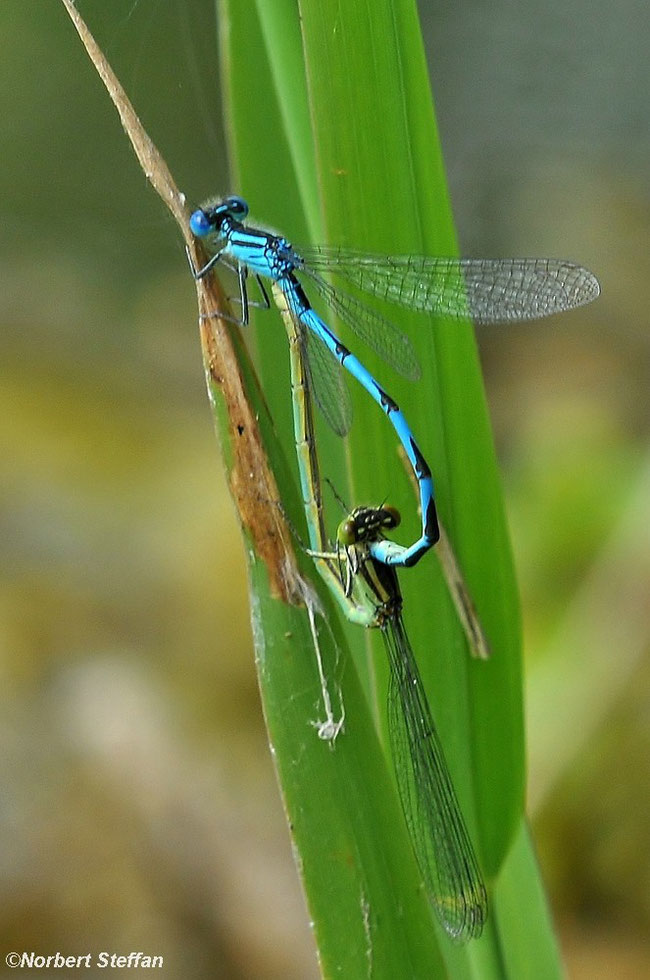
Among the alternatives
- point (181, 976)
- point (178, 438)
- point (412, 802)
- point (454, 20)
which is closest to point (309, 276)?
point (412, 802)

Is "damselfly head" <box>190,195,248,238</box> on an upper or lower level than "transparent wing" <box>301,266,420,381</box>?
upper

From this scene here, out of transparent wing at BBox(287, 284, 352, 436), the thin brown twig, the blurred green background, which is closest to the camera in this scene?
the thin brown twig

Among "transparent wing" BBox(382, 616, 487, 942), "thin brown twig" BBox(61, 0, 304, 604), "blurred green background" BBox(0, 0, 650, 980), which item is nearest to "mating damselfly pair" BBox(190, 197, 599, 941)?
"transparent wing" BBox(382, 616, 487, 942)

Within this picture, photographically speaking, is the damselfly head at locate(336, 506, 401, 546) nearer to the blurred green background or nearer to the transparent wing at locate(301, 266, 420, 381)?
the transparent wing at locate(301, 266, 420, 381)

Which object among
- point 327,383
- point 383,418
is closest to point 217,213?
point 327,383

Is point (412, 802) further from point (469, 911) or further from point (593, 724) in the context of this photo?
point (593, 724)

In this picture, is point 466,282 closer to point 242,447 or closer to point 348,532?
point 348,532

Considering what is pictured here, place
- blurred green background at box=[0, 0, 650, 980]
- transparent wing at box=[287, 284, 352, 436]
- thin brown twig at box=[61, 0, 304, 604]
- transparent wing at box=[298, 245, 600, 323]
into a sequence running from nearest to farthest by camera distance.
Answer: thin brown twig at box=[61, 0, 304, 604] → transparent wing at box=[298, 245, 600, 323] → transparent wing at box=[287, 284, 352, 436] → blurred green background at box=[0, 0, 650, 980]
